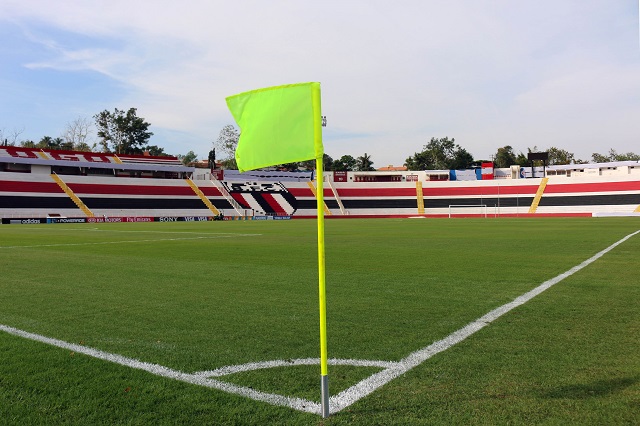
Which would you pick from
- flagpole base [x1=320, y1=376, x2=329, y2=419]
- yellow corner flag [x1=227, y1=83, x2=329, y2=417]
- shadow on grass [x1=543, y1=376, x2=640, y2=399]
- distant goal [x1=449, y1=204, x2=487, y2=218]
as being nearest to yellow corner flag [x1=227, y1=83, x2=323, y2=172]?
yellow corner flag [x1=227, y1=83, x2=329, y2=417]

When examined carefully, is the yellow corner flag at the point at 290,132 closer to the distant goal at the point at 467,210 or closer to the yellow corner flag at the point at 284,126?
the yellow corner flag at the point at 284,126

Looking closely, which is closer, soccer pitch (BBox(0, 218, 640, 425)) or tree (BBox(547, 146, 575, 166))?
soccer pitch (BBox(0, 218, 640, 425))

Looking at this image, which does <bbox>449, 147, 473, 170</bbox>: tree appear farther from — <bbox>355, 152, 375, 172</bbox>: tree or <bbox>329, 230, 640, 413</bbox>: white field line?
<bbox>329, 230, 640, 413</bbox>: white field line

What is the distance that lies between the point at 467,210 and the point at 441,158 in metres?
56.9

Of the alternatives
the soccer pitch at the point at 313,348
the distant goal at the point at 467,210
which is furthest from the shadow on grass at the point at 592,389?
the distant goal at the point at 467,210

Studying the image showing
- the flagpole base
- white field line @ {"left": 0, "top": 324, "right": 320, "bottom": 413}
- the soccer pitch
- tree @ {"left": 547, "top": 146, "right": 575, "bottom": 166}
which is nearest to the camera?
the flagpole base

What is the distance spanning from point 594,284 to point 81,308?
7885mm

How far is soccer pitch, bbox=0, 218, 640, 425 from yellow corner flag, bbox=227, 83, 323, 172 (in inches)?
66.6

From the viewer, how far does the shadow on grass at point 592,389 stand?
3416mm

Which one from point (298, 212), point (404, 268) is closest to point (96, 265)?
point (404, 268)

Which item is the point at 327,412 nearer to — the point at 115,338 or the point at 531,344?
the point at 531,344

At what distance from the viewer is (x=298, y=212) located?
231ft

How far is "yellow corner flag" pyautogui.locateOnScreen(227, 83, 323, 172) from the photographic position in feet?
10.9

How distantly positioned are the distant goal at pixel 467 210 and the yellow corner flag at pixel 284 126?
6995 centimetres
